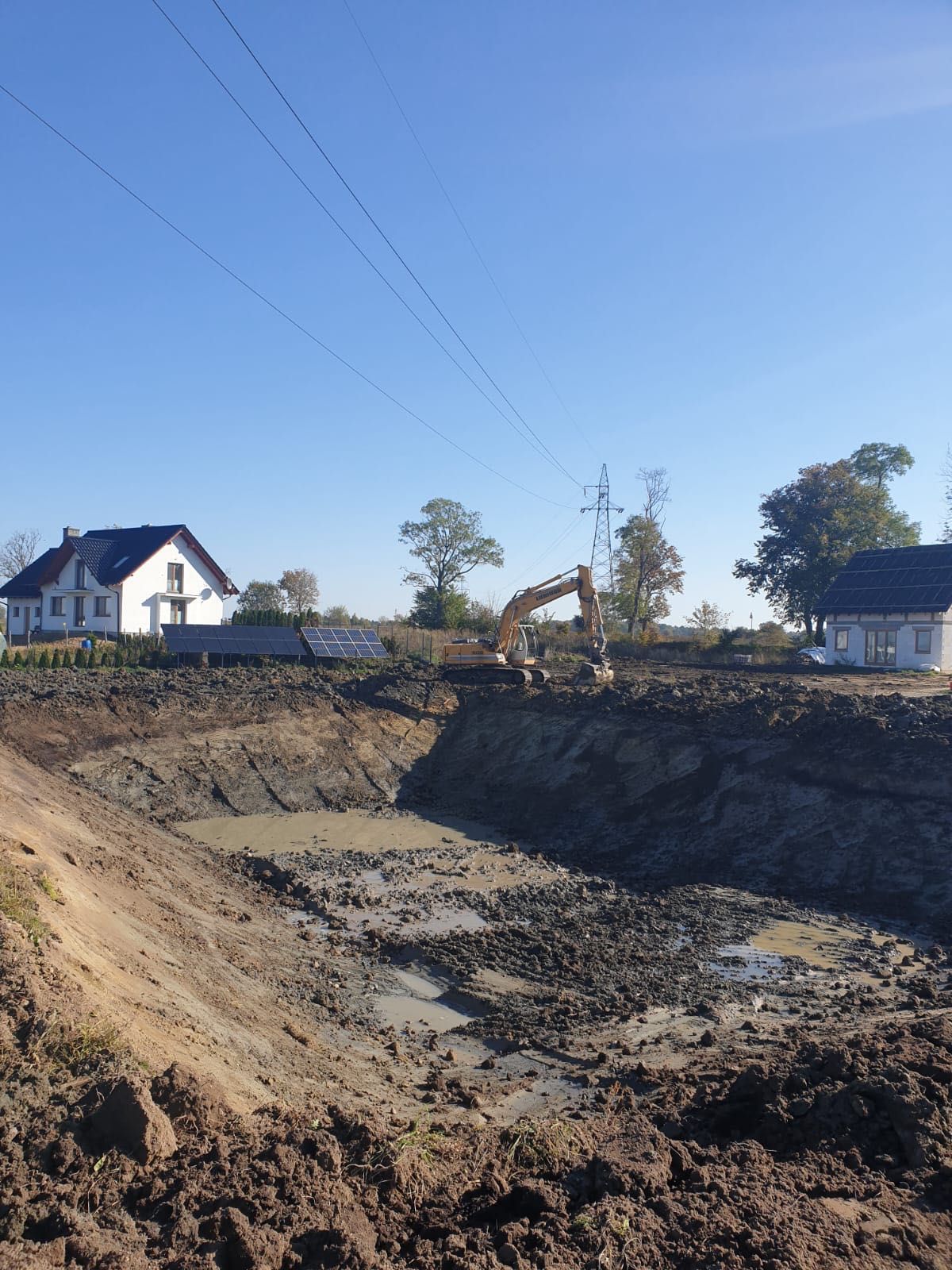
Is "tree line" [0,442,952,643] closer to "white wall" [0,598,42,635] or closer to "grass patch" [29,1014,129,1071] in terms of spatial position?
"white wall" [0,598,42,635]

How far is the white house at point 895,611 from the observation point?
3531 cm

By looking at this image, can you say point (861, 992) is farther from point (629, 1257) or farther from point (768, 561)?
point (768, 561)

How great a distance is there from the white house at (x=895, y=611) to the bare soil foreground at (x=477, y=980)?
13718 millimetres

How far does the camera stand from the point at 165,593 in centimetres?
4128

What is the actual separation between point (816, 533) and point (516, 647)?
105ft

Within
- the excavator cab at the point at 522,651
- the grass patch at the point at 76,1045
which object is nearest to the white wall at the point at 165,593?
the excavator cab at the point at 522,651

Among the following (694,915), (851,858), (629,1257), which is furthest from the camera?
(851,858)

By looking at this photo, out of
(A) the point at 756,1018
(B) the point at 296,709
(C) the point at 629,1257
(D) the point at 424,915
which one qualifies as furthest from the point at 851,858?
(B) the point at 296,709

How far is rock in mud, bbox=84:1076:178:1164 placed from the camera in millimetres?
4602

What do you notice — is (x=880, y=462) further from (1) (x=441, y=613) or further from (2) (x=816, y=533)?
(1) (x=441, y=613)

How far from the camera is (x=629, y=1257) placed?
4090mm

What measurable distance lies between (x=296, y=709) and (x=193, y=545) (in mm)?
22152

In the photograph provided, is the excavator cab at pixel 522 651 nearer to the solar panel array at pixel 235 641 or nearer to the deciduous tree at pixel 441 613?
the solar panel array at pixel 235 641

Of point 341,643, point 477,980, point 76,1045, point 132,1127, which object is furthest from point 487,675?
point 132,1127
